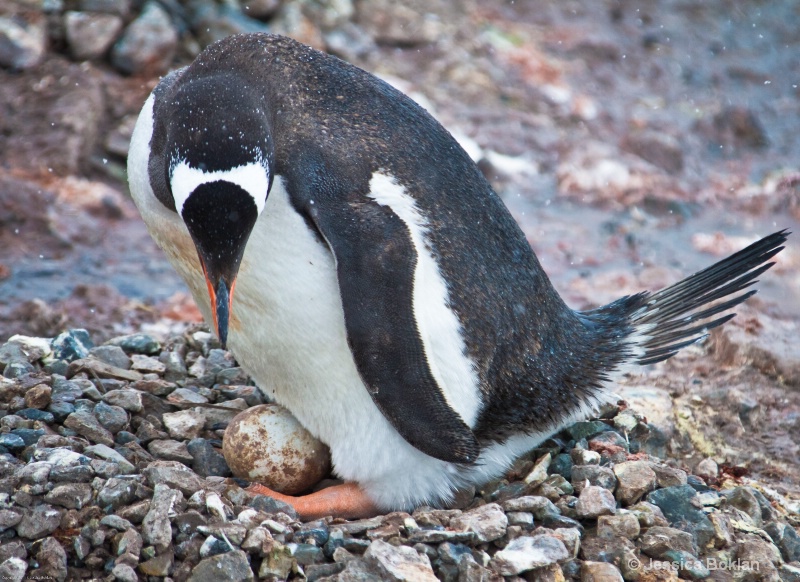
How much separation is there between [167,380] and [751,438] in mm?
2234

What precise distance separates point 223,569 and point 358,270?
83cm

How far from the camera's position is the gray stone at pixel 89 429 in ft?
9.36

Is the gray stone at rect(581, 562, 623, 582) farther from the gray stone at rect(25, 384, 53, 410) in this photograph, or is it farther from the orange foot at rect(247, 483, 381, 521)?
the gray stone at rect(25, 384, 53, 410)

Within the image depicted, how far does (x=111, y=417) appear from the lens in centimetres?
298

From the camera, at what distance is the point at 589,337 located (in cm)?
320

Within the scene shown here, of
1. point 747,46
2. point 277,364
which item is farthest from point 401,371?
point 747,46

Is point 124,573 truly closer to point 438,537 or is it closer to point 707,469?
point 438,537

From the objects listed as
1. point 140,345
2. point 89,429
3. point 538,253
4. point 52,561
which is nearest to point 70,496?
point 52,561

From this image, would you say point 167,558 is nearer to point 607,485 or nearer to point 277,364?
point 277,364

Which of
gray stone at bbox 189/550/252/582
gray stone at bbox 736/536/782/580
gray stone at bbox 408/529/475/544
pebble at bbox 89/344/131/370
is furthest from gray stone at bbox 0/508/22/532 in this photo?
gray stone at bbox 736/536/782/580

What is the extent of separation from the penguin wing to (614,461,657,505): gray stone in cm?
52

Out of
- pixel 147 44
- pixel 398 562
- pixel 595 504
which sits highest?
pixel 595 504

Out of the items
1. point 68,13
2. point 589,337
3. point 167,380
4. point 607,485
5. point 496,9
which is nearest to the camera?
point 607,485

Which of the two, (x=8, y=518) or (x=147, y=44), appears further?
(x=147, y=44)
